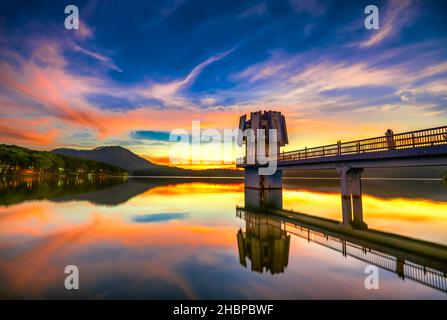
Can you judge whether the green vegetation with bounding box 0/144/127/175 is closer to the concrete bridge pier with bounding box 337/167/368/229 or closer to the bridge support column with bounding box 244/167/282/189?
the bridge support column with bounding box 244/167/282/189

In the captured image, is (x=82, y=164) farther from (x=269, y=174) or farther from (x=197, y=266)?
(x=197, y=266)

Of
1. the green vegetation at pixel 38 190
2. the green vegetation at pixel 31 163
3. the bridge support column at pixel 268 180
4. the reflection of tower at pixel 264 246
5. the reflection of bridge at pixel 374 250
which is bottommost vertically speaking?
the reflection of bridge at pixel 374 250

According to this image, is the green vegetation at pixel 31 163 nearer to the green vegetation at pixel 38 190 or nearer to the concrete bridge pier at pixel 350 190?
the green vegetation at pixel 38 190

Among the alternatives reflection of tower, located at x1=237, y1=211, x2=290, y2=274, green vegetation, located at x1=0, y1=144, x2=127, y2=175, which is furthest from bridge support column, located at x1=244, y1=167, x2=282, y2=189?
green vegetation, located at x1=0, y1=144, x2=127, y2=175

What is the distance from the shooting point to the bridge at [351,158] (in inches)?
682

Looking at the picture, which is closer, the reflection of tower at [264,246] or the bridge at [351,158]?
the reflection of tower at [264,246]

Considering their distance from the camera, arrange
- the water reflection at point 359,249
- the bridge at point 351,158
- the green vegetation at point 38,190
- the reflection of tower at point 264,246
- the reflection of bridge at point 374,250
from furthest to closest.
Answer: the green vegetation at point 38,190 → the bridge at point 351,158 → the reflection of tower at point 264,246 → the water reflection at point 359,249 → the reflection of bridge at point 374,250

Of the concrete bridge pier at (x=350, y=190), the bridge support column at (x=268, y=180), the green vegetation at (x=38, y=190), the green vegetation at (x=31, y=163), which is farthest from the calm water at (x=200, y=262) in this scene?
the green vegetation at (x=31, y=163)

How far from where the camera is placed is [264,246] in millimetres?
11586

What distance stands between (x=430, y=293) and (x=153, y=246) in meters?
10.1

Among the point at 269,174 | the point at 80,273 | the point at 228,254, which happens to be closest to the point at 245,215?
the point at 228,254

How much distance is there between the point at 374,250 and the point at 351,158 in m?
14.9

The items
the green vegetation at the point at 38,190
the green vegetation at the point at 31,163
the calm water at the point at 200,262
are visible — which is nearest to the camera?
the calm water at the point at 200,262

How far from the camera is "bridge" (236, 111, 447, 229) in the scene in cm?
1731
